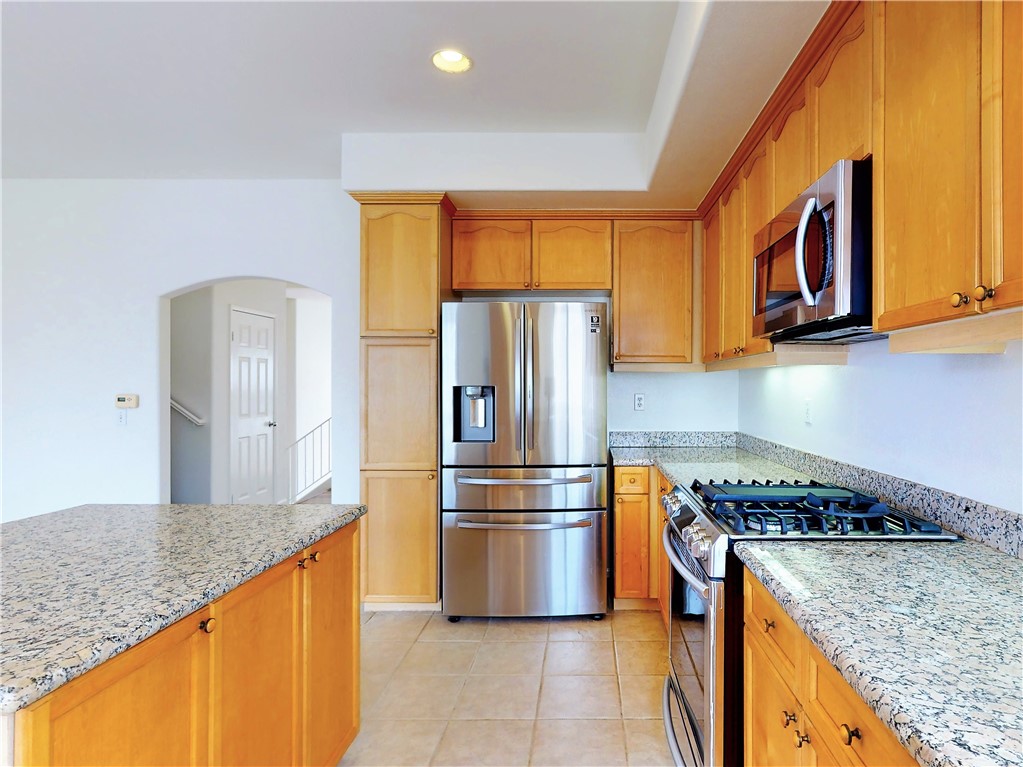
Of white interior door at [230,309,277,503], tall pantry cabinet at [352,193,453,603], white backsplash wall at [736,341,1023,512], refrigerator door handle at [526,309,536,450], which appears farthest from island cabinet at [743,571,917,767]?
white interior door at [230,309,277,503]

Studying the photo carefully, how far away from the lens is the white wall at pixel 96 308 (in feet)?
12.0

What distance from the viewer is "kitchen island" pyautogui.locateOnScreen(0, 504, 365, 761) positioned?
2.93ft

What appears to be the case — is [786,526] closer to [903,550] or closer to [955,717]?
[903,550]

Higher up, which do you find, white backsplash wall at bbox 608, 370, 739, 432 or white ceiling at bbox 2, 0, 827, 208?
white ceiling at bbox 2, 0, 827, 208

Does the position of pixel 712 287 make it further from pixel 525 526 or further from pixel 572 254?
pixel 525 526

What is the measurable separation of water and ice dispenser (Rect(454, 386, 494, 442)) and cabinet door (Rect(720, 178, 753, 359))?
49.8 inches

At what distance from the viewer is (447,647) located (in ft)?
9.10

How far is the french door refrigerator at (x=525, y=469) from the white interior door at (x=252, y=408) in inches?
111

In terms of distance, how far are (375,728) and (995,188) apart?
2422mm

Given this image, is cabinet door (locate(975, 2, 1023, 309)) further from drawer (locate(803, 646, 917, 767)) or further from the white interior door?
the white interior door

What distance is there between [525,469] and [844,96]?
2.17m

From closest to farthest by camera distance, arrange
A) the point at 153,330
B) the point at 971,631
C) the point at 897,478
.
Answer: the point at 971,631, the point at 897,478, the point at 153,330

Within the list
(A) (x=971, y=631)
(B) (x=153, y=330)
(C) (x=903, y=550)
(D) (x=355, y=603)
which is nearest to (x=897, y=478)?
(C) (x=903, y=550)

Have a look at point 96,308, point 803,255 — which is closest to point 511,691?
point 803,255
